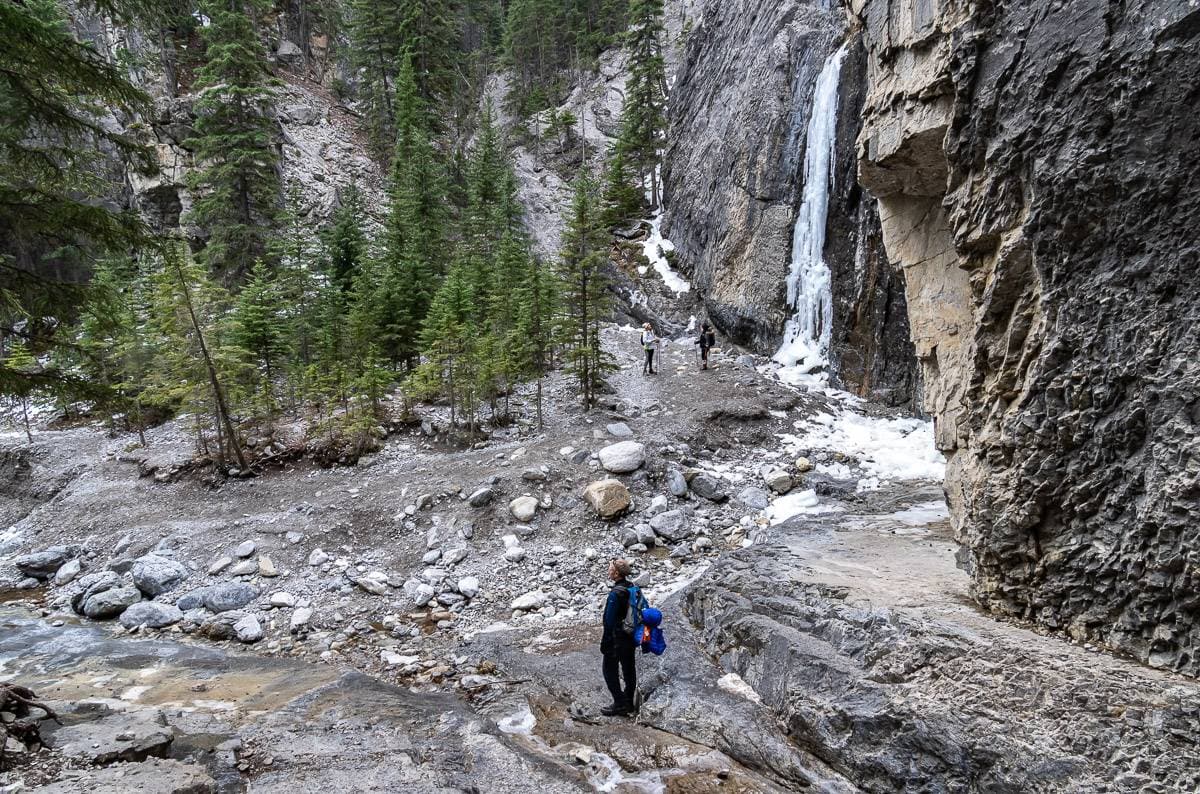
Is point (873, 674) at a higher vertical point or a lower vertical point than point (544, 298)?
lower

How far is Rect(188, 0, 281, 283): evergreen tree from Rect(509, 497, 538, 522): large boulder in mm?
20681

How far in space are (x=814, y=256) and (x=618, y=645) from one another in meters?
19.8

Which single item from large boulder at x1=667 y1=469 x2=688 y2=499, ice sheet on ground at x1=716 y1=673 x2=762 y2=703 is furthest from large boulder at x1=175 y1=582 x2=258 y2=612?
ice sheet on ground at x1=716 y1=673 x2=762 y2=703

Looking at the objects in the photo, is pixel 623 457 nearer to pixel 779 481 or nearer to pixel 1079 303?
pixel 779 481

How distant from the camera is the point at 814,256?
22625 millimetres

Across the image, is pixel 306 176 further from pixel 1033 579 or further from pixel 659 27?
pixel 1033 579

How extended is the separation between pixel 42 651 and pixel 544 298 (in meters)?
16.9

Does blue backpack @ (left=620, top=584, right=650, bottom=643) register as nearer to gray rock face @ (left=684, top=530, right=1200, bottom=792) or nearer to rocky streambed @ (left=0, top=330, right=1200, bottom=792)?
rocky streambed @ (left=0, top=330, right=1200, bottom=792)

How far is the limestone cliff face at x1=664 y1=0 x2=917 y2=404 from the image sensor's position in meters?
19.9

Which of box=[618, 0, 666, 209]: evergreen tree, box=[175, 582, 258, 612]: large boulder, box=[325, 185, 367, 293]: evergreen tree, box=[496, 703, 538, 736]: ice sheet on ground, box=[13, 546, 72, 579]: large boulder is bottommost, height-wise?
box=[13, 546, 72, 579]: large boulder

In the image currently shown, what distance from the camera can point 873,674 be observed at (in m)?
5.61

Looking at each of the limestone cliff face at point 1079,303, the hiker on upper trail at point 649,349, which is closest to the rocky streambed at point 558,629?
the limestone cliff face at point 1079,303

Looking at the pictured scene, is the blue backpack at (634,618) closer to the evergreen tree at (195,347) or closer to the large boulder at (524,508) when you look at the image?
the large boulder at (524,508)

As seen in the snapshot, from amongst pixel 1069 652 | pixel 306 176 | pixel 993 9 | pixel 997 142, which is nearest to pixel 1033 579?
pixel 1069 652
